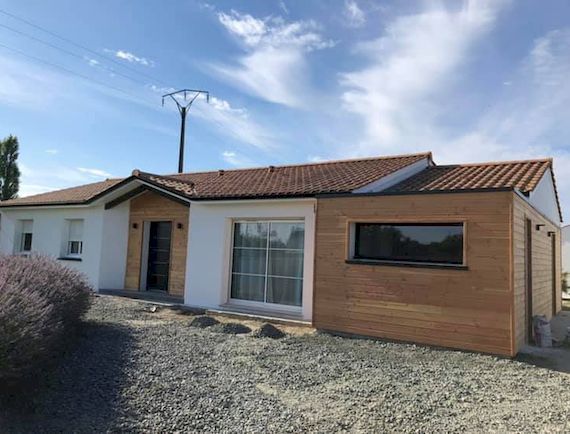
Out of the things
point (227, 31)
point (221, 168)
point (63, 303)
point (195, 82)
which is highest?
point (195, 82)

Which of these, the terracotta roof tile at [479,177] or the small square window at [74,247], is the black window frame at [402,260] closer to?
the terracotta roof tile at [479,177]

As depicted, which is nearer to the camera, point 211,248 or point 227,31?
point 211,248

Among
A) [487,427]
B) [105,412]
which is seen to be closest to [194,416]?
[105,412]

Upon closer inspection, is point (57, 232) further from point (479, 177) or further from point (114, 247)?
point (479, 177)

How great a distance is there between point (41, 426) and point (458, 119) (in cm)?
1310

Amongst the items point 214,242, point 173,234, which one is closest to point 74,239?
point 173,234

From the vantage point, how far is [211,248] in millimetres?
12664

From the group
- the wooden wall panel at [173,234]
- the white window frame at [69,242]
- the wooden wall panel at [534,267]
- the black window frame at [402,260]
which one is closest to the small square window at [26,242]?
the white window frame at [69,242]

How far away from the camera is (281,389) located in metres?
5.94

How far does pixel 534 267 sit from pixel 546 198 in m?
3.36

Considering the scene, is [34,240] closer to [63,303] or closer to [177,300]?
[177,300]

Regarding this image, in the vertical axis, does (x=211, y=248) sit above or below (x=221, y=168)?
below

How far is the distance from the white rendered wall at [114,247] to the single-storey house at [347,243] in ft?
0.12

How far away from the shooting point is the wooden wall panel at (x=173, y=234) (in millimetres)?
14219
